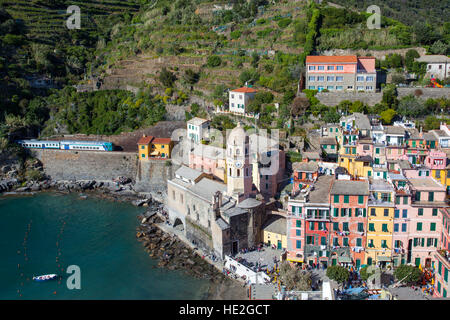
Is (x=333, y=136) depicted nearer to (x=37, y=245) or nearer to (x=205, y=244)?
(x=205, y=244)

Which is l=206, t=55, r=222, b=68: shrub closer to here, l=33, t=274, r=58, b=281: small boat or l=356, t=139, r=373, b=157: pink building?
l=356, t=139, r=373, b=157: pink building

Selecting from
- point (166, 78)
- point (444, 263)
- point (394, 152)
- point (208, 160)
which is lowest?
point (444, 263)

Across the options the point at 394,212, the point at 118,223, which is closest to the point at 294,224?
the point at 394,212

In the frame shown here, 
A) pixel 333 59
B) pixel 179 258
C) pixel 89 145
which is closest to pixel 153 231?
pixel 179 258

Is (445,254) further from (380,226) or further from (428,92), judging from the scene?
(428,92)

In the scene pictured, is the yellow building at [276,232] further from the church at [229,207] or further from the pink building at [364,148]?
the pink building at [364,148]

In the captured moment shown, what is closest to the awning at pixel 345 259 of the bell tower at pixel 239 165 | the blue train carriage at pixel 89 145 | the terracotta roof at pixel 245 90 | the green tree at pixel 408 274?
the green tree at pixel 408 274
